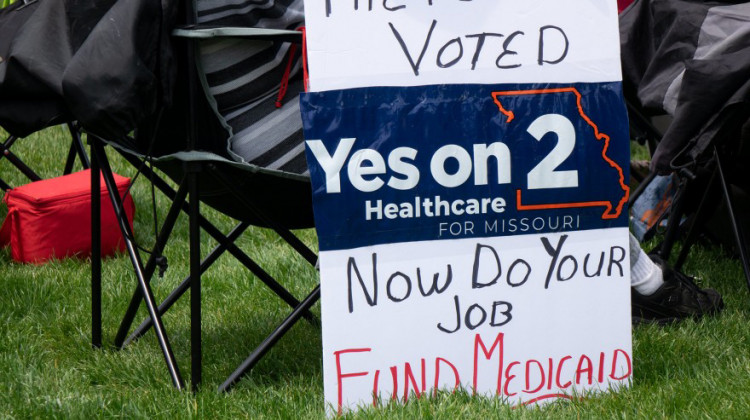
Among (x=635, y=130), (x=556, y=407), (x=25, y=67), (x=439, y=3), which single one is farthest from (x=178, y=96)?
(x=635, y=130)

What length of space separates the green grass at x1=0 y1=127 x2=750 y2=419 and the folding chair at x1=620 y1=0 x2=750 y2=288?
40 centimetres

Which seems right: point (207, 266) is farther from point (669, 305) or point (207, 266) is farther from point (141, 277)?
point (669, 305)

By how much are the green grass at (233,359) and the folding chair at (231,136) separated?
167 millimetres

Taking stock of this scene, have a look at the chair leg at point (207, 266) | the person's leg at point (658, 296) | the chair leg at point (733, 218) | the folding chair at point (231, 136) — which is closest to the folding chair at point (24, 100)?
the folding chair at point (231, 136)

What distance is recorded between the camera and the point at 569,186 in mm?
2529

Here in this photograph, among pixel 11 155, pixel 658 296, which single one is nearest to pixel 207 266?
pixel 658 296

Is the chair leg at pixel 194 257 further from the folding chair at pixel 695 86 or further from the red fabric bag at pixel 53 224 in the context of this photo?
the red fabric bag at pixel 53 224

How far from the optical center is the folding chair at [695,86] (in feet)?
9.45

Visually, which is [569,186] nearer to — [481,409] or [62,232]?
[481,409]

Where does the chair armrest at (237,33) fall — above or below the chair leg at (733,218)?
above

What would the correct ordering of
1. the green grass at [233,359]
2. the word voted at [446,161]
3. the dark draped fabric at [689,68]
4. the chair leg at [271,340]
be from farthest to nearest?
the dark draped fabric at [689,68] → the chair leg at [271,340] → the green grass at [233,359] → the word voted at [446,161]

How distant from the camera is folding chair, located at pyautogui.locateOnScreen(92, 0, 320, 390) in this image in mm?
2576

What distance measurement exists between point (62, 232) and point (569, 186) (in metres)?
2.66

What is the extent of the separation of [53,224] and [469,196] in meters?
2.55
